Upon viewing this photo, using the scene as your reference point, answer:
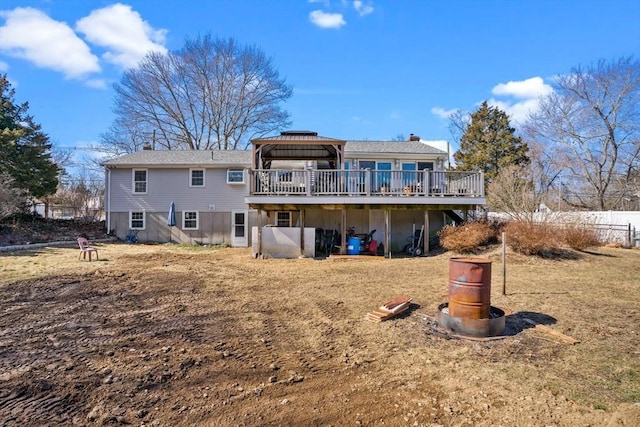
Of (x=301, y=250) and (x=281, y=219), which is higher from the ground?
(x=281, y=219)

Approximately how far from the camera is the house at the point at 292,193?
13.0 metres

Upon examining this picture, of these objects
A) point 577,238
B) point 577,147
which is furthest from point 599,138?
point 577,238

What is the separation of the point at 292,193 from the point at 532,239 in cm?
773

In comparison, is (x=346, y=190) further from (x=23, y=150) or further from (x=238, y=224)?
(x=23, y=150)

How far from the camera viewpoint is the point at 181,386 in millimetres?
3504

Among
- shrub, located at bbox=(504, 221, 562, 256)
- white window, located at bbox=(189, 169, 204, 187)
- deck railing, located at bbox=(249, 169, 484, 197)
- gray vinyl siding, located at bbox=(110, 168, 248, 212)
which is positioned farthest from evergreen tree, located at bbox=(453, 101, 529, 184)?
white window, located at bbox=(189, 169, 204, 187)

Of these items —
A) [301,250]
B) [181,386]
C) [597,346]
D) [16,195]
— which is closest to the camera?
[181,386]

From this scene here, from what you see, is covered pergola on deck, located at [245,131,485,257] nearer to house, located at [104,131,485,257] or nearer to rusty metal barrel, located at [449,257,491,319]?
house, located at [104,131,485,257]

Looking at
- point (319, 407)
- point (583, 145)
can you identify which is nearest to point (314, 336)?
point (319, 407)

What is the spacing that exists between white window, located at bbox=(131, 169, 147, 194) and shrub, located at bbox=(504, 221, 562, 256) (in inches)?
662

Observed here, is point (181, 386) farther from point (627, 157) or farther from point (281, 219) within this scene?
point (627, 157)

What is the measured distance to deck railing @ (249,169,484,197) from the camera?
42.6 ft

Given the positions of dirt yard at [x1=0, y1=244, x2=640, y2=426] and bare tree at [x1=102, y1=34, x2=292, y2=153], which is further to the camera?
bare tree at [x1=102, y1=34, x2=292, y2=153]

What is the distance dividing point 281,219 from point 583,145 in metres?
22.5
